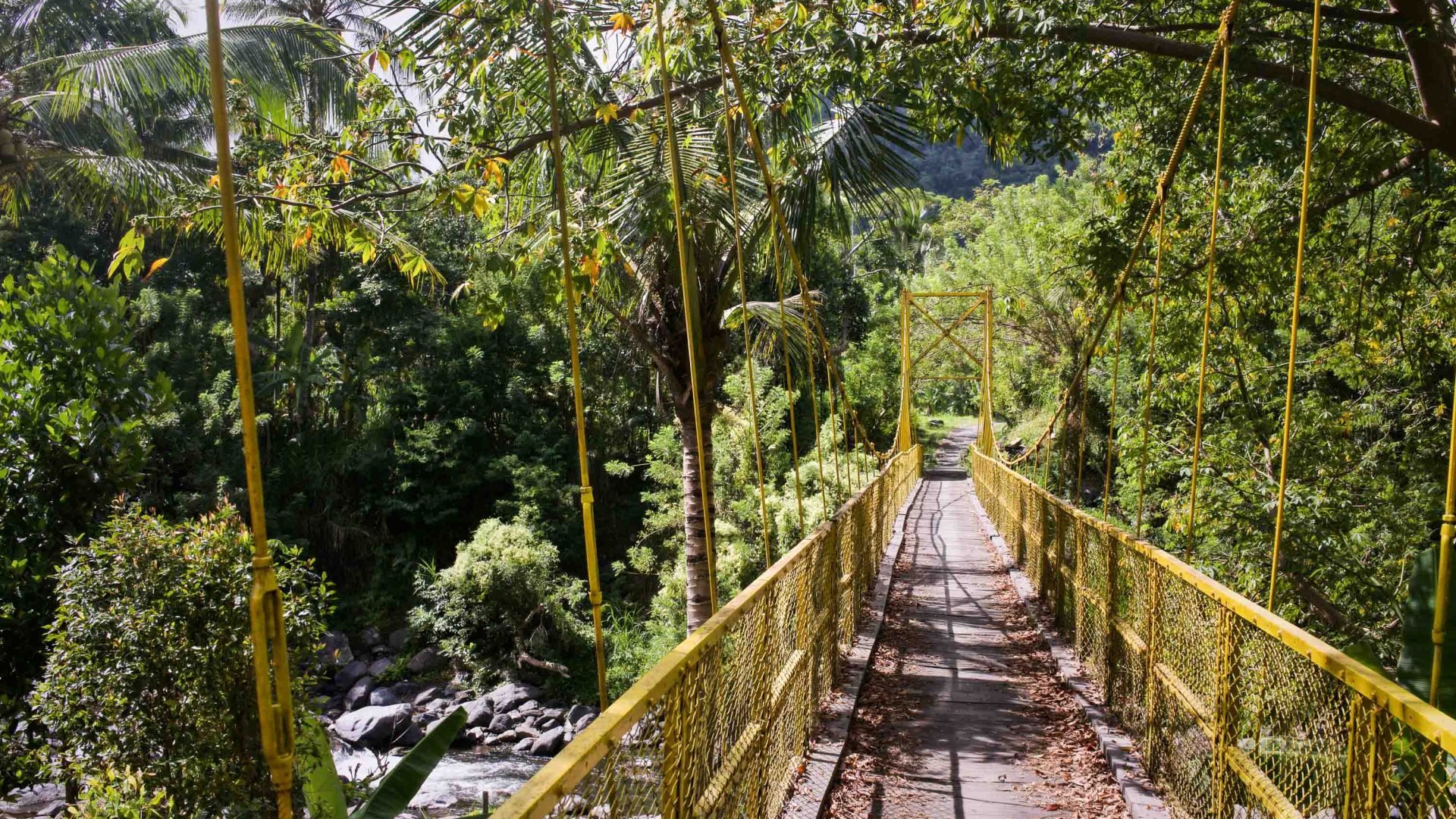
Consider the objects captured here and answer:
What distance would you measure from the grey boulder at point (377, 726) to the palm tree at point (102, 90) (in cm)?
759

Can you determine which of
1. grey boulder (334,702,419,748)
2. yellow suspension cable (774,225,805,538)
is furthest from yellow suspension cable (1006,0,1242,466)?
grey boulder (334,702,419,748)

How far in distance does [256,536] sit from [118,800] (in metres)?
3.80

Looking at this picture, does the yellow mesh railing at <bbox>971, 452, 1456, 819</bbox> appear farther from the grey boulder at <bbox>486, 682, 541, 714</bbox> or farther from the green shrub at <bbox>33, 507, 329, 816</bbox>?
the grey boulder at <bbox>486, 682, 541, 714</bbox>

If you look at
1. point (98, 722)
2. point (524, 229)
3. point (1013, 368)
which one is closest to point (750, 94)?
point (524, 229)

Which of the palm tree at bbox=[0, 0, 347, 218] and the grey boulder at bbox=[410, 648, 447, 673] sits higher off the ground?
the palm tree at bbox=[0, 0, 347, 218]

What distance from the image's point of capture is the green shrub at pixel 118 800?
13.2 feet

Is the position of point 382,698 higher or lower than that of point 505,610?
lower

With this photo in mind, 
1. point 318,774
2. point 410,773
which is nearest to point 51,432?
point 318,774

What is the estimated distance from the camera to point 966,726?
475cm

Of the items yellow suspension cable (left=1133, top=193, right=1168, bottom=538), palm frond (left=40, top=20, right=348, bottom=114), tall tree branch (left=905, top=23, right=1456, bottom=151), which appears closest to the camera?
yellow suspension cable (left=1133, top=193, right=1168, bottom=538)

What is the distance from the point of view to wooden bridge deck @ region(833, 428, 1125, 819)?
379cm

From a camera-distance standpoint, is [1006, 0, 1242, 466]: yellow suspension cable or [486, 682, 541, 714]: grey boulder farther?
[486, 682, 541, 714]: grey boulder

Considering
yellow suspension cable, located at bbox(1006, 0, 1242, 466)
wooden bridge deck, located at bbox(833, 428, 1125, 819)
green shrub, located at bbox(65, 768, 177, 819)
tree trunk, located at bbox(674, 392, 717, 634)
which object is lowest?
green shrub, located at bbox(65, 768, 177, 819)

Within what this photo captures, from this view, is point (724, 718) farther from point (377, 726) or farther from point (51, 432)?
point (377, 726)
